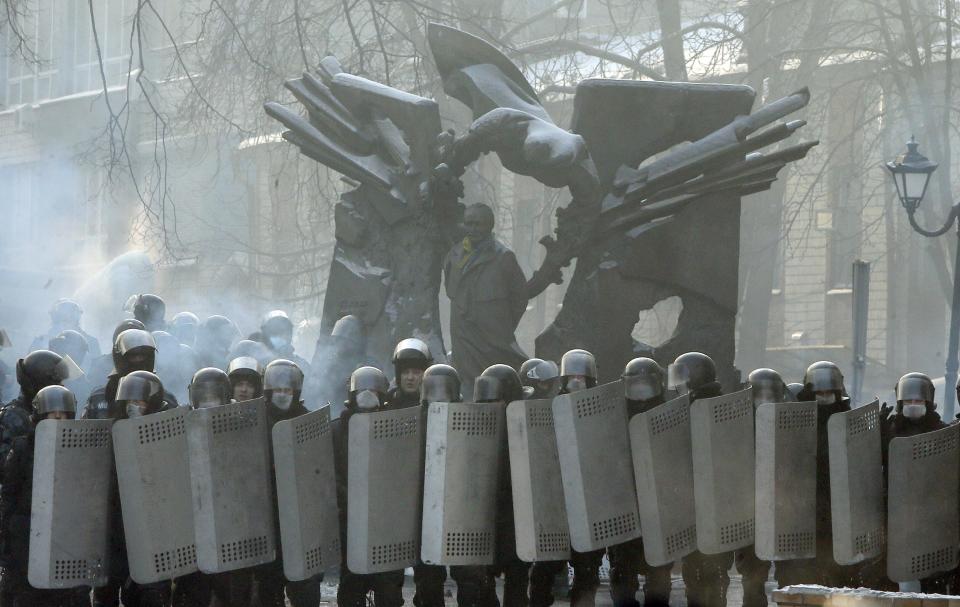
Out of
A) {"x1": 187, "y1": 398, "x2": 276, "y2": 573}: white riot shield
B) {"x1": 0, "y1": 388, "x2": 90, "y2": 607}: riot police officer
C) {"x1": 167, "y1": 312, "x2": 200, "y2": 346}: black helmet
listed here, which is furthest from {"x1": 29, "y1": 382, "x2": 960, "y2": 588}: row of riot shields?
{"x1": 167, "y1": 312, "x2": 200, "y2": 346}: black helmet

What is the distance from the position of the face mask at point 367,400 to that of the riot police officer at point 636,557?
50.3 inches

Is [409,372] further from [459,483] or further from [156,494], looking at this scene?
[156,494]

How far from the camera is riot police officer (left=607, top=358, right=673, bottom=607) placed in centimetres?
868

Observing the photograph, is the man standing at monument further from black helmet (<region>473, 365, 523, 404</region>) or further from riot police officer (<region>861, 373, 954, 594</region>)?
riot police officer (<region>861, 373, 954, 594</region>)

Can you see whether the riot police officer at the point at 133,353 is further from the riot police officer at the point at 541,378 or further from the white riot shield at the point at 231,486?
the riot police officer at the point at 541,378

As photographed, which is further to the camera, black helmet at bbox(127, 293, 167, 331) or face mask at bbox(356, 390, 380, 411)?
black helmet at bbox(127, 293, 167, 331)

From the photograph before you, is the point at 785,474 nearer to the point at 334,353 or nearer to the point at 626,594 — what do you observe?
the point at 626,594

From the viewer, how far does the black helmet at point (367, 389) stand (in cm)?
904

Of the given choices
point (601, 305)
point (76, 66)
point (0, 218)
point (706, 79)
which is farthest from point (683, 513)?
point (76, 66)

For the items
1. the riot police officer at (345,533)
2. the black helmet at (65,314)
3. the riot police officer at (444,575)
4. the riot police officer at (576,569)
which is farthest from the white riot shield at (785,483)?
the black helmet at (65,314)

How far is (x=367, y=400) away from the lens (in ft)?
29.7

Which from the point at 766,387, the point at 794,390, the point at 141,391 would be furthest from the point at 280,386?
the point at 794,390

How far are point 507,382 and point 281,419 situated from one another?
116 cm

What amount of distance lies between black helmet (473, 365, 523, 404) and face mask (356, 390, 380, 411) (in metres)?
0.51
